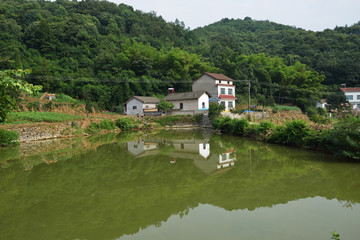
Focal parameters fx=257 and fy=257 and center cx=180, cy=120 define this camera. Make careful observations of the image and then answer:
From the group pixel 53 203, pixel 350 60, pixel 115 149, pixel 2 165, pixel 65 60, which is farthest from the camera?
pixel 350 60

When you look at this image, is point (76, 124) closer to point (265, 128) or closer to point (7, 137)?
point (7, 137)

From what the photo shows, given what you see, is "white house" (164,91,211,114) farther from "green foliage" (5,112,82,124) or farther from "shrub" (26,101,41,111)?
"shrub" (26,101,41,111)

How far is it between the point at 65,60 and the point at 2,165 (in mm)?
33818

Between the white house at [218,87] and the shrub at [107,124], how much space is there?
44.7 feet

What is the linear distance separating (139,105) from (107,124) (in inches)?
286

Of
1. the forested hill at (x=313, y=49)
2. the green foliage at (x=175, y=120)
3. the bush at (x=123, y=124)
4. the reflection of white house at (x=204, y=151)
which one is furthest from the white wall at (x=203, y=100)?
the forested hill at (x=313, y=49)

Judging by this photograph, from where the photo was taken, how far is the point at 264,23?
100438 millimetres

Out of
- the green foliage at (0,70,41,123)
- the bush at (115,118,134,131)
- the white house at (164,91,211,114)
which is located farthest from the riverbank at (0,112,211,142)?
the green foliage at (0,70,41,123)

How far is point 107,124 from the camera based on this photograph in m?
24.5

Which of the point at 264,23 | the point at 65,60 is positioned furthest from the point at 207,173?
the point at 264,23

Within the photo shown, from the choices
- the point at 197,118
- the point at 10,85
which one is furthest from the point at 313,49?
the point at 10,85

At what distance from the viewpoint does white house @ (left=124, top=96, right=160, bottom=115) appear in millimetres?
30875

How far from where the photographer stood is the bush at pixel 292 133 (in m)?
13.8

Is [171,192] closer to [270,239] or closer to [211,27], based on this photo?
[270,239]
